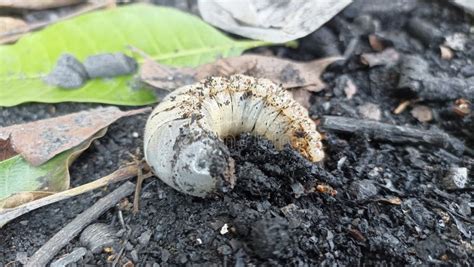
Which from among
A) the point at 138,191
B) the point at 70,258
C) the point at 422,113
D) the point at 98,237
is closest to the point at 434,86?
the point at 422,113

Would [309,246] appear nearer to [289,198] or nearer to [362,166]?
[289,198]

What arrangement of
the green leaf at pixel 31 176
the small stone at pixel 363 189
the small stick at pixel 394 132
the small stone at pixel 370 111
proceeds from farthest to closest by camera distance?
1. the small stone at pixel 370 111
2. the small stick at pixel 394 132
3. the green leaf at pixel 31 176
4. the small stone at pixel 363 189

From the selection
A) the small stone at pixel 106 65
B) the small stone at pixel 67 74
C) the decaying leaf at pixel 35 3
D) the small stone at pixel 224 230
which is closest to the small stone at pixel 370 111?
the small stone at pixel 224 230

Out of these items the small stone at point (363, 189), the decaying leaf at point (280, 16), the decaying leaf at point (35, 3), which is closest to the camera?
the small stone at point (363, 189)

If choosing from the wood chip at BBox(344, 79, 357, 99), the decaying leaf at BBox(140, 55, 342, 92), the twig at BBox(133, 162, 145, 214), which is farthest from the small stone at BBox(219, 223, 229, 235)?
the wood chip at BBox(344, 79, 357, 99)

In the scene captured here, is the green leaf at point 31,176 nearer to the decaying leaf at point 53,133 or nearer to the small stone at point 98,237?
the decaying leaf at point 53,133

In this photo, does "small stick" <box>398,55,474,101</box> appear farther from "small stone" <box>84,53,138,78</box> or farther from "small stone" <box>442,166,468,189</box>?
"small stone" <box>84,53,138,78</box>

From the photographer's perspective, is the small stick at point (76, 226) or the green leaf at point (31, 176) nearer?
the small stick at point (76, 226)

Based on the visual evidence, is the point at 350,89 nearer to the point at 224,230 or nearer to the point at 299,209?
the point at 299,209
